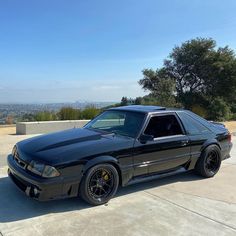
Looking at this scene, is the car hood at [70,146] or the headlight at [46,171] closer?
the headlight at [46,171]

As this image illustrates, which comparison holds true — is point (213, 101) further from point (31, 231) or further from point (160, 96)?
point (31, 231)

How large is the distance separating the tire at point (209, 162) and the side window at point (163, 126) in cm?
79

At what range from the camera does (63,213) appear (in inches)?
174

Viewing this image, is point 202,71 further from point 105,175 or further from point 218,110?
point 105,175

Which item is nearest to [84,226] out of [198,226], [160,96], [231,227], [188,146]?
A: [198,226]

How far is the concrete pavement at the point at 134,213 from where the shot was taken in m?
3.98

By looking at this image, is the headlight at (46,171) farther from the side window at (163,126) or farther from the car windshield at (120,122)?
the side window at (163,126)

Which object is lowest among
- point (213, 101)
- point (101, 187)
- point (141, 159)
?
point (101, 187)

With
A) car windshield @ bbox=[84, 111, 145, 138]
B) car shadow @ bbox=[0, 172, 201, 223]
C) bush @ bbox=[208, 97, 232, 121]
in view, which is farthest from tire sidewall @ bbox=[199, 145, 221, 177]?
bush @ bbox=[208, 97, 232, 121]

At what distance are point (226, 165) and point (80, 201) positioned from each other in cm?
420

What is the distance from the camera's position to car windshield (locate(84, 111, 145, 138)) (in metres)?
5.46

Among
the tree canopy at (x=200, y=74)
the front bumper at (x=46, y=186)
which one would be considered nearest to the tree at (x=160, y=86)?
the tree canopy at (x=200, y=74)

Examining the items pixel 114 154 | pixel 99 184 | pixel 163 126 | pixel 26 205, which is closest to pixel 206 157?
pixel 163 126

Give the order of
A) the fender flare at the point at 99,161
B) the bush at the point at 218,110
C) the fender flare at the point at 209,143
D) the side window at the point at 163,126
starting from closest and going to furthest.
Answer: the fender flare at the point at 99,161, the side window at the point at 163,126, the fender flare at the point at 209,143, the bush at the point at 218,110
